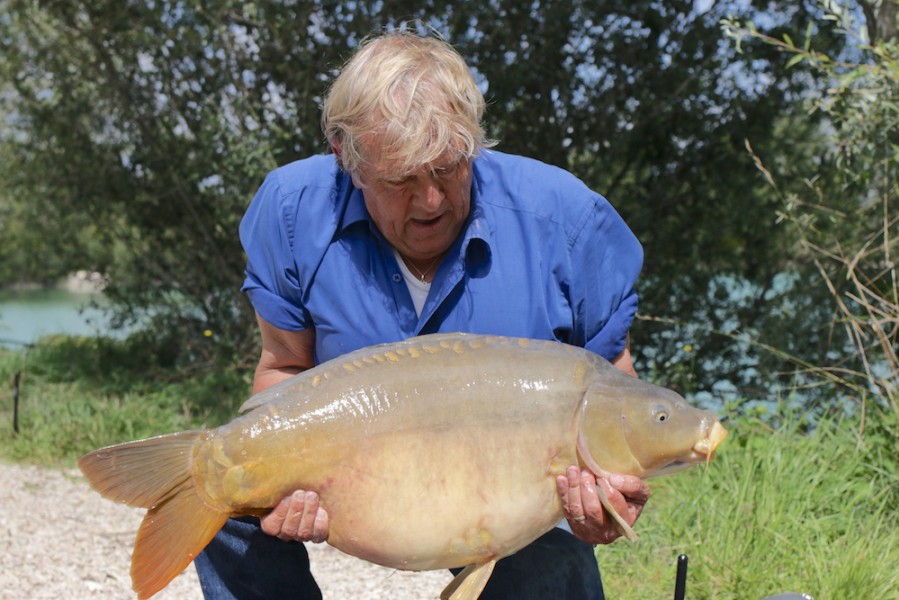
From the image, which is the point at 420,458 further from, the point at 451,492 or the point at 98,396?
the point at 98,396

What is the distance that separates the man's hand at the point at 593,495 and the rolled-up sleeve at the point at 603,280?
14.7 inches

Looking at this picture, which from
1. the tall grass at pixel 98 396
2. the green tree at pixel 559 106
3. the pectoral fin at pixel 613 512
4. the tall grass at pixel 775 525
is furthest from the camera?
the green tree at pixel 559 106

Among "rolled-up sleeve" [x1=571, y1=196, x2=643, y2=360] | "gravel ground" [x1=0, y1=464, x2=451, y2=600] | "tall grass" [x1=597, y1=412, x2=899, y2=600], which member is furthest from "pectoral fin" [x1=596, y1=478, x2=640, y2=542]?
"gravel ground" [x1=0, y1=464, x2=451, y2=600]

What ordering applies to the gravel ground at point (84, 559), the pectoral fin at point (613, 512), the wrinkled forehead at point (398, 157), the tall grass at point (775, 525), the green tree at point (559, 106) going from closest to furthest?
the pectoral fin at point (613, 512)
the wrinkled forehead at point (398, 157)
the tall grass at point (775, 525)
the gravel ground at point (84, 559)
the green tree at point (559, 106)

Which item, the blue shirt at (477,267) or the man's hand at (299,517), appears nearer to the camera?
the man's hand at (299,517)

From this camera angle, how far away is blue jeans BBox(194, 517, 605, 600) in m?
1.93

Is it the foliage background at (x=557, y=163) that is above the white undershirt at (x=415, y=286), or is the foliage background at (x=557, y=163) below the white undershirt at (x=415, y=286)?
below

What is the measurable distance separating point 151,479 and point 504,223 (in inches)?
33.2

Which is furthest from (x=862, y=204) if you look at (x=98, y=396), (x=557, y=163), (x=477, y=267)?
(x=98, y=396)

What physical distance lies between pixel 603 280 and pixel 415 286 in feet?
1.27

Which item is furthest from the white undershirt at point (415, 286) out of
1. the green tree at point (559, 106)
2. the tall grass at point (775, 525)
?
the green tree at point (559, 106)

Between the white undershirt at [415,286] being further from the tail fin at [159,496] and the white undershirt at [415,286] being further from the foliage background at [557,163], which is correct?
the foliage background at [557,163]

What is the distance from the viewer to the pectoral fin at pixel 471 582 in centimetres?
174

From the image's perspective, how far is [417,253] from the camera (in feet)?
6.64
